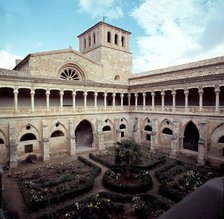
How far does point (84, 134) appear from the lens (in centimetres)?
2580

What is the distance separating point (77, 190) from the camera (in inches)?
465

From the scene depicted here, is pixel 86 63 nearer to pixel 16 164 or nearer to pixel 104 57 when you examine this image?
pixel 104 57

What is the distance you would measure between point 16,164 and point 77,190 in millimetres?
8761

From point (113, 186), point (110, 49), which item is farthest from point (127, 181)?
point (110, 49)

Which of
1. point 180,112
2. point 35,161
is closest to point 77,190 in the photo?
point 35,161

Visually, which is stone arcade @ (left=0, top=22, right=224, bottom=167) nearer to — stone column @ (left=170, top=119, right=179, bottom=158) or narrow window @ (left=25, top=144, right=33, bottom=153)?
stone column @ (left=170, top=119, right=179, bottom=158)

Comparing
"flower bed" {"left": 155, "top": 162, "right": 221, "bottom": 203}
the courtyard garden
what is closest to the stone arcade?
"flower bed" {"left": 155, "top": 162, "right": 221, "bottom": 203}

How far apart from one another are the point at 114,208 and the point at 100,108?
49.5 feet

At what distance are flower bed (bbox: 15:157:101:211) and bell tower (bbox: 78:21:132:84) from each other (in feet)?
48.5

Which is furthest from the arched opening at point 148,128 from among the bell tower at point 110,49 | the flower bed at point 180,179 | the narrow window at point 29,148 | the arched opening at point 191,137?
the narrow window at point 29,148

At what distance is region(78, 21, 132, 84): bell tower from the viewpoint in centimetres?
2775

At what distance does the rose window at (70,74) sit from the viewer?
2320 cm

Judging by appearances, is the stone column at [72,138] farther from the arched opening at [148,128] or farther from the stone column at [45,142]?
the arched opening at [148,128]

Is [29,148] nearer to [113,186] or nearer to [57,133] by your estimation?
[57,133]
